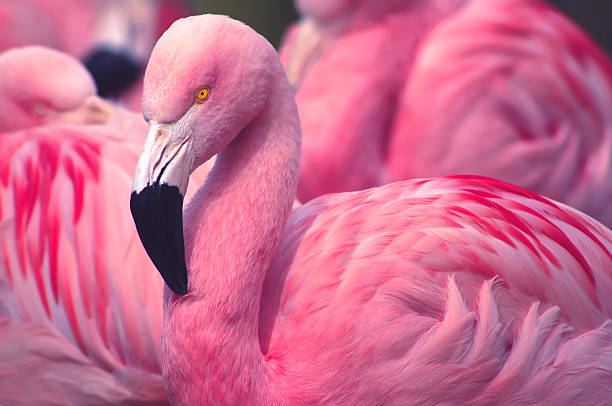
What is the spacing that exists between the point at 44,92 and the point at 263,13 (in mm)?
4940

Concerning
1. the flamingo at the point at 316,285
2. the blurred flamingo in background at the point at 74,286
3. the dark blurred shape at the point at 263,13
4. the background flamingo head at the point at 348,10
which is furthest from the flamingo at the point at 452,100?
the dark blurred shape at the point at 263,13

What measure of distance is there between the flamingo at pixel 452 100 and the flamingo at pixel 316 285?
155cm

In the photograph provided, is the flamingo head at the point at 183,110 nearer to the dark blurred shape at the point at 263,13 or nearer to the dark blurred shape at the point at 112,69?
the dark blurred shape at the point at 112,69

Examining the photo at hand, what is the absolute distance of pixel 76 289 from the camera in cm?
236

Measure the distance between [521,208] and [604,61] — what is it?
6.69 feet

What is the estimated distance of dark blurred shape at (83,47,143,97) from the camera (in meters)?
4.60

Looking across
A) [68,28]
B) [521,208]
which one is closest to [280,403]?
[521,208]

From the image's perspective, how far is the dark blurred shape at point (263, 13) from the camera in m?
7.42

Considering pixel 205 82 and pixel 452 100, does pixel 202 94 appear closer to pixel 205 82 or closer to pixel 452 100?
pixel 205 82

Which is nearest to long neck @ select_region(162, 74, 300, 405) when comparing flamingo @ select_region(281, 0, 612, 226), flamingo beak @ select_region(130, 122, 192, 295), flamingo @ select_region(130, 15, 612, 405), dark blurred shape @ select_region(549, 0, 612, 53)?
flamingo @ select_region(130, 15, 612, 405)

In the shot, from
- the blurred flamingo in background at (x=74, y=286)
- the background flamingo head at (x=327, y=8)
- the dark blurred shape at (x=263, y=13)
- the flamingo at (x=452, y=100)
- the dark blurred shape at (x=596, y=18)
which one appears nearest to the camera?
the blurred flamingo in background at (x=74, y=286)

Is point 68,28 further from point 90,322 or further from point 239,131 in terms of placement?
point 239,131

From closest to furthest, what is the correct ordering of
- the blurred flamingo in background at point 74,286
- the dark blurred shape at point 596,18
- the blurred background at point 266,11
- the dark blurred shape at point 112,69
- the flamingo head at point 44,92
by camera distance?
the blurred flamingo in background at point 74,286
the flamingo head at point 44,92
the dark blurred shape at point 112,69
the dark blurred shape at point 596,18
the blurred background at point 266,11

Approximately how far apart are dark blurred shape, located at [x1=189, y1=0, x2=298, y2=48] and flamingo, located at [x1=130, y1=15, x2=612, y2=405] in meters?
5.57
